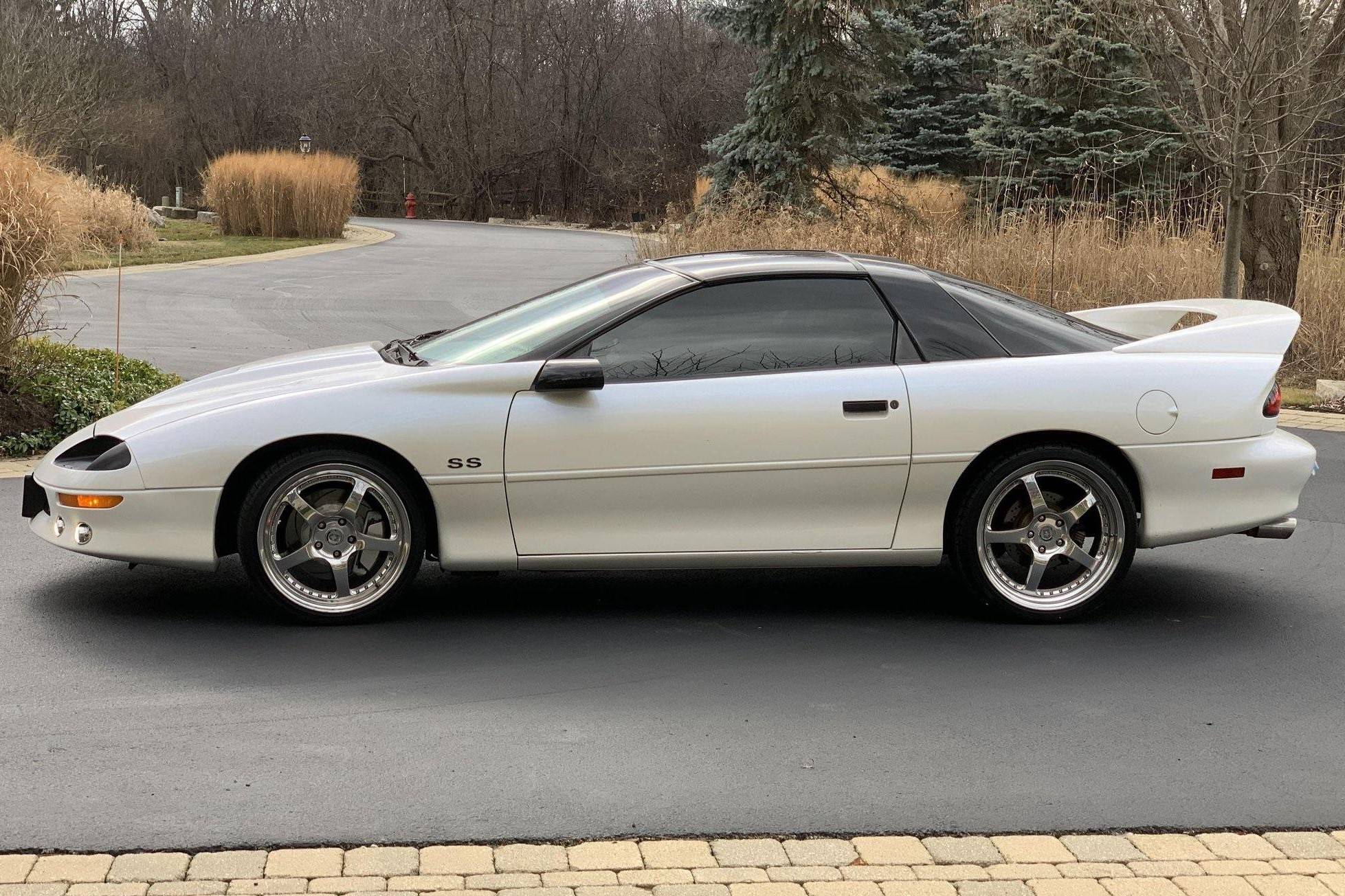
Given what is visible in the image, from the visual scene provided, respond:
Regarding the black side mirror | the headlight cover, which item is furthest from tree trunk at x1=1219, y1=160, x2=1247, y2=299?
the headlight cover

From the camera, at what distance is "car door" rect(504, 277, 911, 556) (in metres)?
5.43

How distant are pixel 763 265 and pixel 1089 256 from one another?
32.1 ft

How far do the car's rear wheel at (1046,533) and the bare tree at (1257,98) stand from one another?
707 centimetres

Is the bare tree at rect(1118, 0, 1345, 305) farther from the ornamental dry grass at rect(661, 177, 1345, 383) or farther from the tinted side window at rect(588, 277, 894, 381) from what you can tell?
the tinted side window at rect(588, 277, 894, 381)

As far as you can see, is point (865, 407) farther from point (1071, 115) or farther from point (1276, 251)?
point (1071, 115)

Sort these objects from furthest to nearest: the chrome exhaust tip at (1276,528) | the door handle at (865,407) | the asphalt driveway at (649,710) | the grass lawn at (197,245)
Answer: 1. the grass lawn at (197,245)
2. the chrome exhaust tip at (1276,528)
3. the door handle at (865,407)
4. the asphalt driveway at (649,710)

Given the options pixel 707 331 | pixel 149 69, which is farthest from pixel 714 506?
pixel 149 69

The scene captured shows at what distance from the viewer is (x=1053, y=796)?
161 inches

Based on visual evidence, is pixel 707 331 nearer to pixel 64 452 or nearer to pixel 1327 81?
pixel 64 452

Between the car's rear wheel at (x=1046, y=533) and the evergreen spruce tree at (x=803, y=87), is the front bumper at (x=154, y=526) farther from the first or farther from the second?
the evergreen spruce tree at (x=803, y=87)

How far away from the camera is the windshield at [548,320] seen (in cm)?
567

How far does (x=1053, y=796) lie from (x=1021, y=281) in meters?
11.4

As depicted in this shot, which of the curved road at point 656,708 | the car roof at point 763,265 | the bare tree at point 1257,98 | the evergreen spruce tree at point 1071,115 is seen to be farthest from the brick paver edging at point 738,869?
the evergreen spruce tree at point 1071,115

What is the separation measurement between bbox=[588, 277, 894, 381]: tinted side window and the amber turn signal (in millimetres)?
1867
